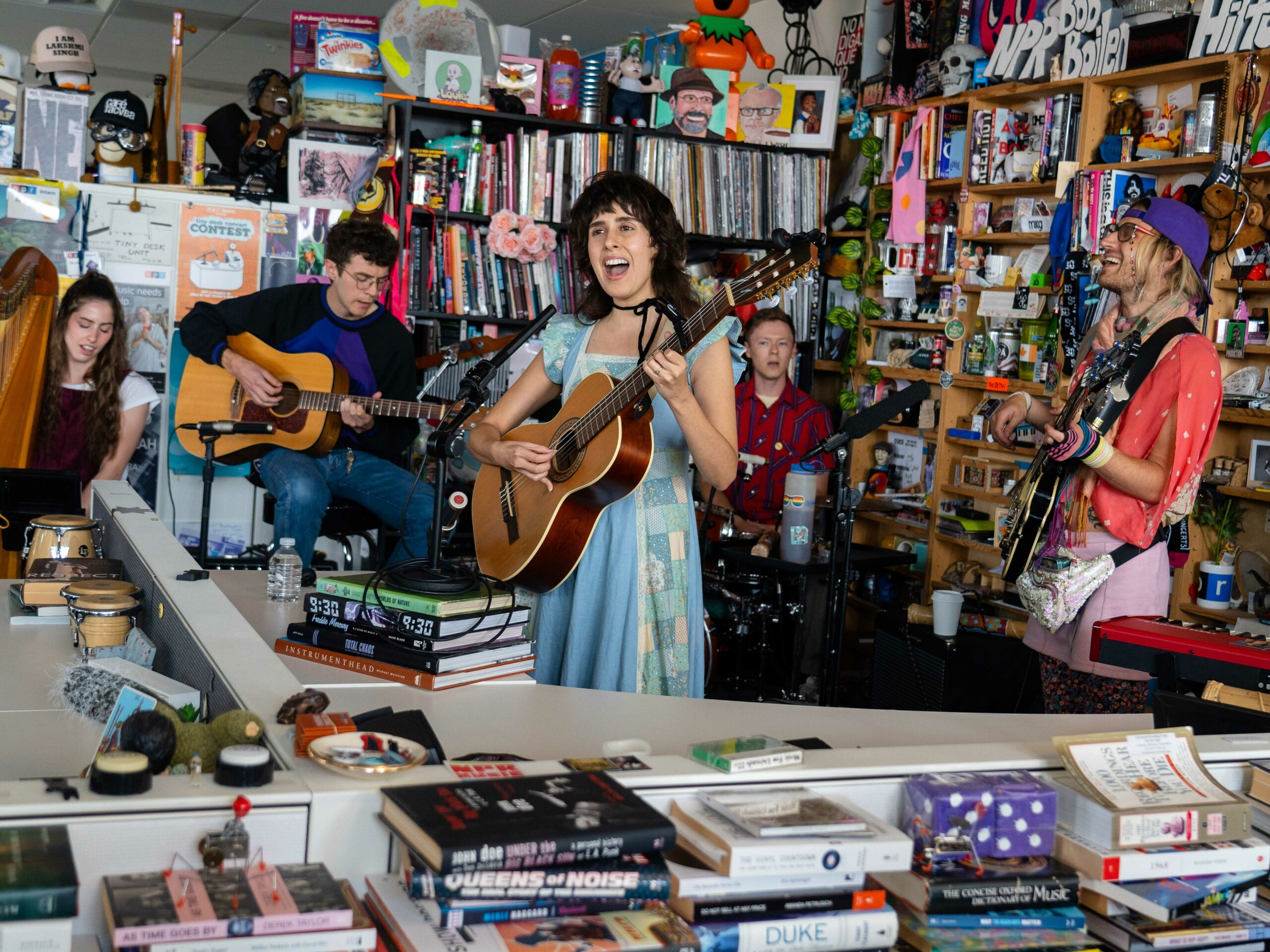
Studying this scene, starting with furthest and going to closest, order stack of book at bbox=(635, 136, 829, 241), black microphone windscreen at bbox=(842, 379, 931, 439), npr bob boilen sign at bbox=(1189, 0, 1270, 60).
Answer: stack of book at bbox=(635, 136, 829, 241), npr bob boilen sign at bbox=(1189, 0, 1270, 60), black microphone windscreen at bbox=(842, 379, 931, 439)

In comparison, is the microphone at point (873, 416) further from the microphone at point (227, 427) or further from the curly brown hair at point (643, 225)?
the microphone at point (227, 427)

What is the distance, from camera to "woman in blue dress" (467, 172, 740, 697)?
7.00ft

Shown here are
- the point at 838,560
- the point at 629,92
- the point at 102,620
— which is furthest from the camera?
the point at 629,92

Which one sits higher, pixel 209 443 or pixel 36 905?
pixel 209 443

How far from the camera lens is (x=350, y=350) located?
161 inches

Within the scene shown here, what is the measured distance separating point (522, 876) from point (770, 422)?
3.56m

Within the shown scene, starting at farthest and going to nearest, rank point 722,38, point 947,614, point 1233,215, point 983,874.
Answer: point 722,38 → point 947,614 → point 1233,215 → point 983,874

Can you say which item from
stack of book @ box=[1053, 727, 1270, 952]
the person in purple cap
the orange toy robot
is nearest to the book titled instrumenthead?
stack of book @ box=[1053, 727, 1270, 952]

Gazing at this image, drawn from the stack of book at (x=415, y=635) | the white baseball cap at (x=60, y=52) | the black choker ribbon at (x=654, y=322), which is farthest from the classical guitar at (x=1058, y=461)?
the white baseball cap at (x=60, y=52)

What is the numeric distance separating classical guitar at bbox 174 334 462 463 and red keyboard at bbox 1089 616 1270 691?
251cm

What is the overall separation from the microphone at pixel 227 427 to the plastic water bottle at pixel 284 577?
55.9 inches

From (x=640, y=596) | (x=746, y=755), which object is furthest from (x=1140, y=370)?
(x=746, y=755)

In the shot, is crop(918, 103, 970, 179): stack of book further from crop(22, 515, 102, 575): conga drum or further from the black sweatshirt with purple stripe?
crop(22, 515, 102, 575): conga drum

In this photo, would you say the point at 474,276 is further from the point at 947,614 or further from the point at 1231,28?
the point at 1231,28
